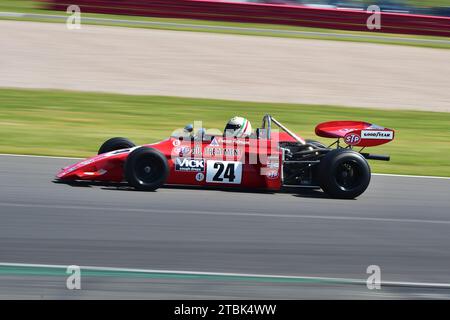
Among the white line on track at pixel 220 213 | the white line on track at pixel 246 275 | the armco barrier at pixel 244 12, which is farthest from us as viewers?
the armco barrier at pixel 244 12

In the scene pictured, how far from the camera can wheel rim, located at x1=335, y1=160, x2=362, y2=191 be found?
926 centimetres

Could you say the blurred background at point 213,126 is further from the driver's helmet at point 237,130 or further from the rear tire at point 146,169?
the driver's helmet at point 237,130

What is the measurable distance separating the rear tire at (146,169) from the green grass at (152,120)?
8.57 feet

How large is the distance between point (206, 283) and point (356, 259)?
1.62 metres

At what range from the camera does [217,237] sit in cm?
748


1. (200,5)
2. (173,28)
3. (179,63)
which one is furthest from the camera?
(200,5)

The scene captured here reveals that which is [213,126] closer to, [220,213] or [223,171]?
[223,171]

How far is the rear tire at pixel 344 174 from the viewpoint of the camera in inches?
360

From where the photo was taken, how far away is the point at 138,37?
23047 mm

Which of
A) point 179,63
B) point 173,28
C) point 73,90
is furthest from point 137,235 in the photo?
point 173,28

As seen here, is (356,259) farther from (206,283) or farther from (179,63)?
(179,63)

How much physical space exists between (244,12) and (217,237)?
21296mm

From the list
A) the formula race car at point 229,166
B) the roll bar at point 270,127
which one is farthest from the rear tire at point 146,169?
the roll bar at point 270,127
